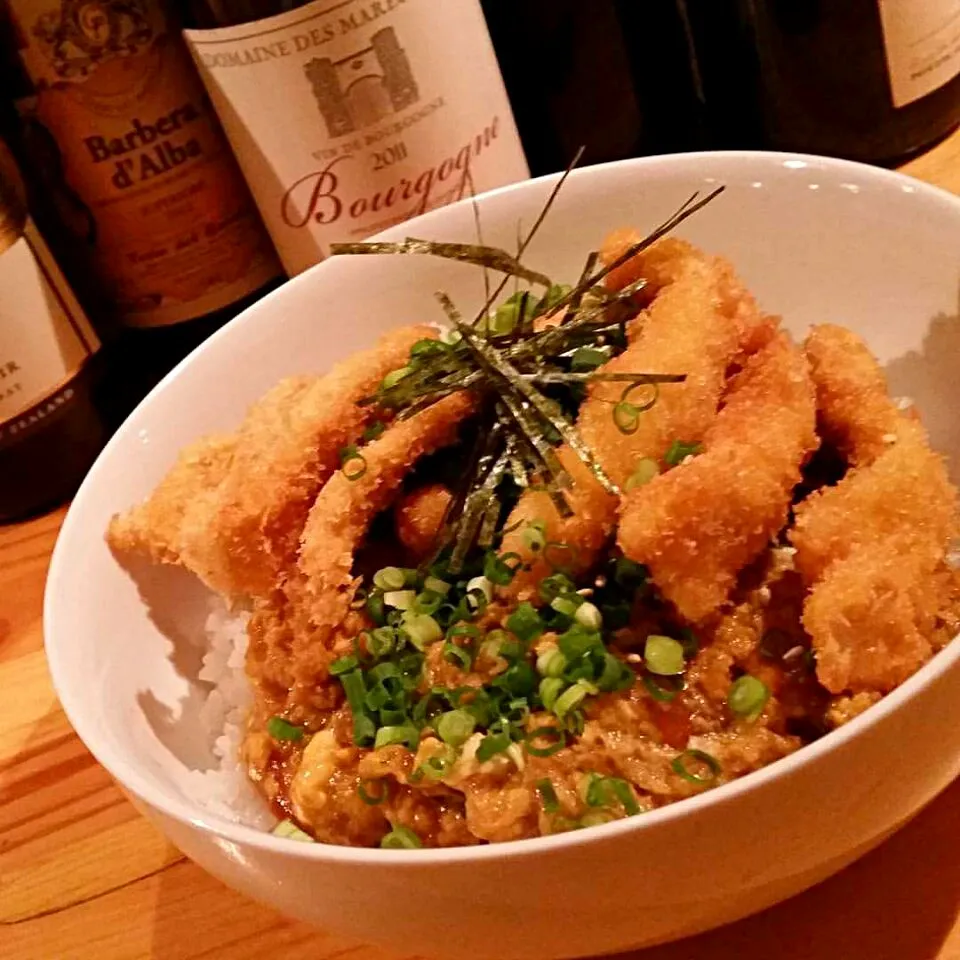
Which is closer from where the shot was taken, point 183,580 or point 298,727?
point 298,727

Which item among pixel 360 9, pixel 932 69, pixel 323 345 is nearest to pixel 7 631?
pixel 323 345

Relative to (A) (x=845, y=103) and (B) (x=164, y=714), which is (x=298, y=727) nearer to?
(B) (x=164, y=714)

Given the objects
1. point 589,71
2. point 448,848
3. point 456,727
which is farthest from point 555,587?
point 589,71

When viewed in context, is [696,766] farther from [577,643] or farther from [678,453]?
[678,453]

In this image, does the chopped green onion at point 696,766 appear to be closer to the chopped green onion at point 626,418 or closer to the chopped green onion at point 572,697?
the chopped green onion at point 572,697

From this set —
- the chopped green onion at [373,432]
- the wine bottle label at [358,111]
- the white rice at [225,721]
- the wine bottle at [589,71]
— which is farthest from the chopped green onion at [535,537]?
the wine bottle at [589,71]

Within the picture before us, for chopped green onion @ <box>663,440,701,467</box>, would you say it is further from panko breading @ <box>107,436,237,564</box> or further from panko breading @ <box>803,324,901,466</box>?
panko breading @ <box>107,436,237,564</box>

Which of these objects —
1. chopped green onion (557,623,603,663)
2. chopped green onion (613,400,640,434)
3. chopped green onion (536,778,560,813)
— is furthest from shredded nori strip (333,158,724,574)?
chopped green onion (536,778,560,813)
